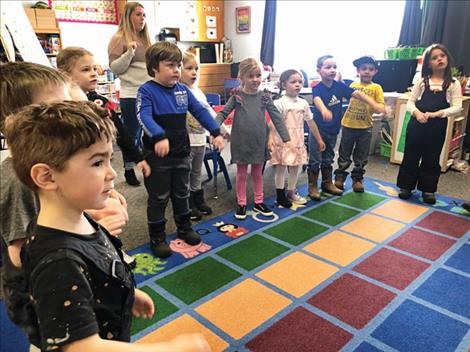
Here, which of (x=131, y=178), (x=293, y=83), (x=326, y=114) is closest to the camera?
(x=293, y=83)

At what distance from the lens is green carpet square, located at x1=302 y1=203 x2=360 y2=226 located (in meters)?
2.67

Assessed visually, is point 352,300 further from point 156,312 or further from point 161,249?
point 161,249

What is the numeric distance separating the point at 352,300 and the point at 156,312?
3.04 ft

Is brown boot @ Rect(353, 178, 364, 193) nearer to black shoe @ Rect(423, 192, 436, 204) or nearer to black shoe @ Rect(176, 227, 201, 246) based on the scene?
black shoe @ Rect(423, 192, 436, 204)

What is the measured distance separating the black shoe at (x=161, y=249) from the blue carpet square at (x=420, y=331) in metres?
1.18

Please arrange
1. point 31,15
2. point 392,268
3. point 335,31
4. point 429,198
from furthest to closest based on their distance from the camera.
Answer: point 335,31 < point 31,15 < point 429,198 < point 392,268

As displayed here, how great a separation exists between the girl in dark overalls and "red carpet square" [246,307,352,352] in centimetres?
178

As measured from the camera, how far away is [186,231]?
2.36 m

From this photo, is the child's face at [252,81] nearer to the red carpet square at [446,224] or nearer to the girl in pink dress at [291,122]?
the girl in pink dress at [291,122]

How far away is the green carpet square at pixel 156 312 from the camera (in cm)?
162

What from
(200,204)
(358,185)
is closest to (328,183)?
(358,185)

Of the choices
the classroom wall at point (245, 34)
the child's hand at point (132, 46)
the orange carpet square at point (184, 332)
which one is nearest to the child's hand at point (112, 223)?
the orange carpet square at point (184, 332)

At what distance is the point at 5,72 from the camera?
0.96 metres

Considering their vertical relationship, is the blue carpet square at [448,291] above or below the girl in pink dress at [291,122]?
below
